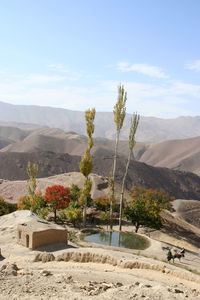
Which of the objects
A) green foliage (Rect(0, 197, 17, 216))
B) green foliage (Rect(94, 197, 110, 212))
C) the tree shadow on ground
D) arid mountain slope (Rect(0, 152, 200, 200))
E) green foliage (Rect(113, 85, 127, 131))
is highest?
green foliage (Rect(113, 85, 127, 131))

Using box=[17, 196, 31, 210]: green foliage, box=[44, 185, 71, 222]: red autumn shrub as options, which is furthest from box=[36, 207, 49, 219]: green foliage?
box=[17, 196, 31, 210]: green foliage

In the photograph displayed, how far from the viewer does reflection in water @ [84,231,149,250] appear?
59.3ft

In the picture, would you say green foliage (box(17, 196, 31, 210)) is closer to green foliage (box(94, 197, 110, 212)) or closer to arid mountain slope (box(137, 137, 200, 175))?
green foliage (box(94, 197, 110, 212))

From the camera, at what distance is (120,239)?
19.1 meters

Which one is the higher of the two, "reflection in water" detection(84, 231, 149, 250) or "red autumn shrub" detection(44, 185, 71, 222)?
"red autumn shrub" detection(44, 185, 71, 222)

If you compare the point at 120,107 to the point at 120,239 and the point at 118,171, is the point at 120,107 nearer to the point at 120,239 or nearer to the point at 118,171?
the point at 120,239

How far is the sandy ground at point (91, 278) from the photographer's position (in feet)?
29.1

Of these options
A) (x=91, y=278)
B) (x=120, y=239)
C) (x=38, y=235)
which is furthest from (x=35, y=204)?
(x=91, y=278)

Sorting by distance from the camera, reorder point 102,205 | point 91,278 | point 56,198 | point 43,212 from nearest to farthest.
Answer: point 91,278, point 43,212, point 56,198, point 102,205

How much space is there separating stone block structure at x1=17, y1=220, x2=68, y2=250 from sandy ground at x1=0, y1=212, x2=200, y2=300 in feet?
1.37

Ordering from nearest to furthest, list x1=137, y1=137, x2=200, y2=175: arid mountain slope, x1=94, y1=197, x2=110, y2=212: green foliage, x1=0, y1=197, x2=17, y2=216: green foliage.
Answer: x1=0, y1=197, x2=17, y2=216: green foliage < x1=94, y1=197, x2=110, y2=212: green foliage < x1=137, y1=137, x2=200, y2=175: arid mountain slope

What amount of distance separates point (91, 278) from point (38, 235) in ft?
17.0

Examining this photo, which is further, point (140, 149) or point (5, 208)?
point (140, 149)

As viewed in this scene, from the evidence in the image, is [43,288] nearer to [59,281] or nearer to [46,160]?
[59,281]
